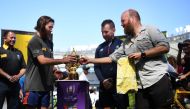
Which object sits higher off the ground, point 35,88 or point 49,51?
point 49,51

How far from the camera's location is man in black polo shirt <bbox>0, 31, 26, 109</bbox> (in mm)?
7078

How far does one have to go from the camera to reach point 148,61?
189 inches

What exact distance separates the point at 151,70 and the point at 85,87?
1.79 meters

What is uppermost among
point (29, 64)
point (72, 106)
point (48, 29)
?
point (48, 29)

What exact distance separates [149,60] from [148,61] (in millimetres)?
20

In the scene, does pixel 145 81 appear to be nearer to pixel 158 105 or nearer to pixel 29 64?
pixel 158 105

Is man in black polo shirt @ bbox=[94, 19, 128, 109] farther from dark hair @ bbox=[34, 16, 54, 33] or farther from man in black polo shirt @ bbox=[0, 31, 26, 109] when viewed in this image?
man in black polo shirt @ bbox=[0, 31, 26, 109]

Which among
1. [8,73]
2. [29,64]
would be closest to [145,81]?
[29,64]

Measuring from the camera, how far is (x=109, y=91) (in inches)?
249

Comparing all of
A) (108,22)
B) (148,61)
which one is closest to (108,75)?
(108,22)

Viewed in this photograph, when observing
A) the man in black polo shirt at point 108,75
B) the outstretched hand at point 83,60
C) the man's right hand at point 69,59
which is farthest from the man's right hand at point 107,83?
the man's right hand at point 69,59

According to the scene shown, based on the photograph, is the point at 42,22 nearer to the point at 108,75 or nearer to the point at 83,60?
the point at 83,60

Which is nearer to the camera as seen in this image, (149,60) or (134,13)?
(149,60)

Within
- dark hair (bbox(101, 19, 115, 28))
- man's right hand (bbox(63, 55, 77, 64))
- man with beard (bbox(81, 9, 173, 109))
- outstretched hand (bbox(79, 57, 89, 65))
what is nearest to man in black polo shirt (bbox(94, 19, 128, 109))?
dark hair (bbox(101, 19, 115, 28))
